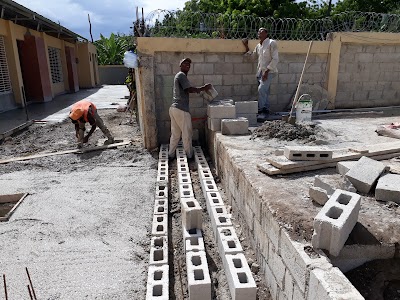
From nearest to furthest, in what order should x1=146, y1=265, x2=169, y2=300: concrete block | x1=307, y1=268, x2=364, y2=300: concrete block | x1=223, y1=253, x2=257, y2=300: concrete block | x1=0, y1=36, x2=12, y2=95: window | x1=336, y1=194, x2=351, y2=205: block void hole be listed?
x1=307, y1=268, x2=364, y2=300: concrete block → x1=336, y1=194, x2=351, y2=205: block void hole → x1=223, y1=253, x2=257, y2=300: concrete block → x1=146, y1=265, x2=169, y2=300: concrete block → x1=0, y1=36, x2=12, y2=95: window

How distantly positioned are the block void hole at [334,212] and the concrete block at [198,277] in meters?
1.05

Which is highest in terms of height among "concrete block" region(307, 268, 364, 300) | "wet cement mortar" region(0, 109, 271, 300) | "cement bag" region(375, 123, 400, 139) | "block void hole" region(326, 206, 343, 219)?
"block void hole" region(326, 206, 343, 219)

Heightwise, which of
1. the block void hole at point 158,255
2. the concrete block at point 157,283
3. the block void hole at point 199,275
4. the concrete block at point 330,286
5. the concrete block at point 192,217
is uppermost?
the concrete block at point 330,286

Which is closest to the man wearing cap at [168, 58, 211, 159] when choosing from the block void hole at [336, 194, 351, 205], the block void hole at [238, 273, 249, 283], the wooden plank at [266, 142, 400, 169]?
the wooden plank at [266, 142, 400, 169]

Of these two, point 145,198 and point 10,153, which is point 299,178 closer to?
point 145,198

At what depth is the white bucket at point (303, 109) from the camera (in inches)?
232

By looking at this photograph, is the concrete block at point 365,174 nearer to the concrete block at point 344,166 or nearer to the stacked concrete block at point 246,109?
the concrete block at point 344,166

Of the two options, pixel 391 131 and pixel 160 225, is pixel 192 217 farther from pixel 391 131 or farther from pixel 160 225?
pixel 391 131

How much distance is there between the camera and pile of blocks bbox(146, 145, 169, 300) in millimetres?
2453

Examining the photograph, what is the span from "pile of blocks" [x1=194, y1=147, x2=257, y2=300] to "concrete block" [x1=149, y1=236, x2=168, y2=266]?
1.76 feet

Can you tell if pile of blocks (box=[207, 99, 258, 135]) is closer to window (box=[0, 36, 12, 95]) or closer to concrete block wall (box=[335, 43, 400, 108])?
concrete block wall (box=[335, 43, 400, 108])

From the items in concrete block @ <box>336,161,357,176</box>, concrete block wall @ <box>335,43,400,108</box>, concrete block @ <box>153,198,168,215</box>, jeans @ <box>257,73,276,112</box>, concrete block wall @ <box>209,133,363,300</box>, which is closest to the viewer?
concrete block wall @ <box>209,133,363,300</box>

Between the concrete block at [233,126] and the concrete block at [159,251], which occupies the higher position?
the concrete block at [233,126]

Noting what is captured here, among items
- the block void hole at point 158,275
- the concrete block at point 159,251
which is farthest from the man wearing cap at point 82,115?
the block void hole at point 158,275
